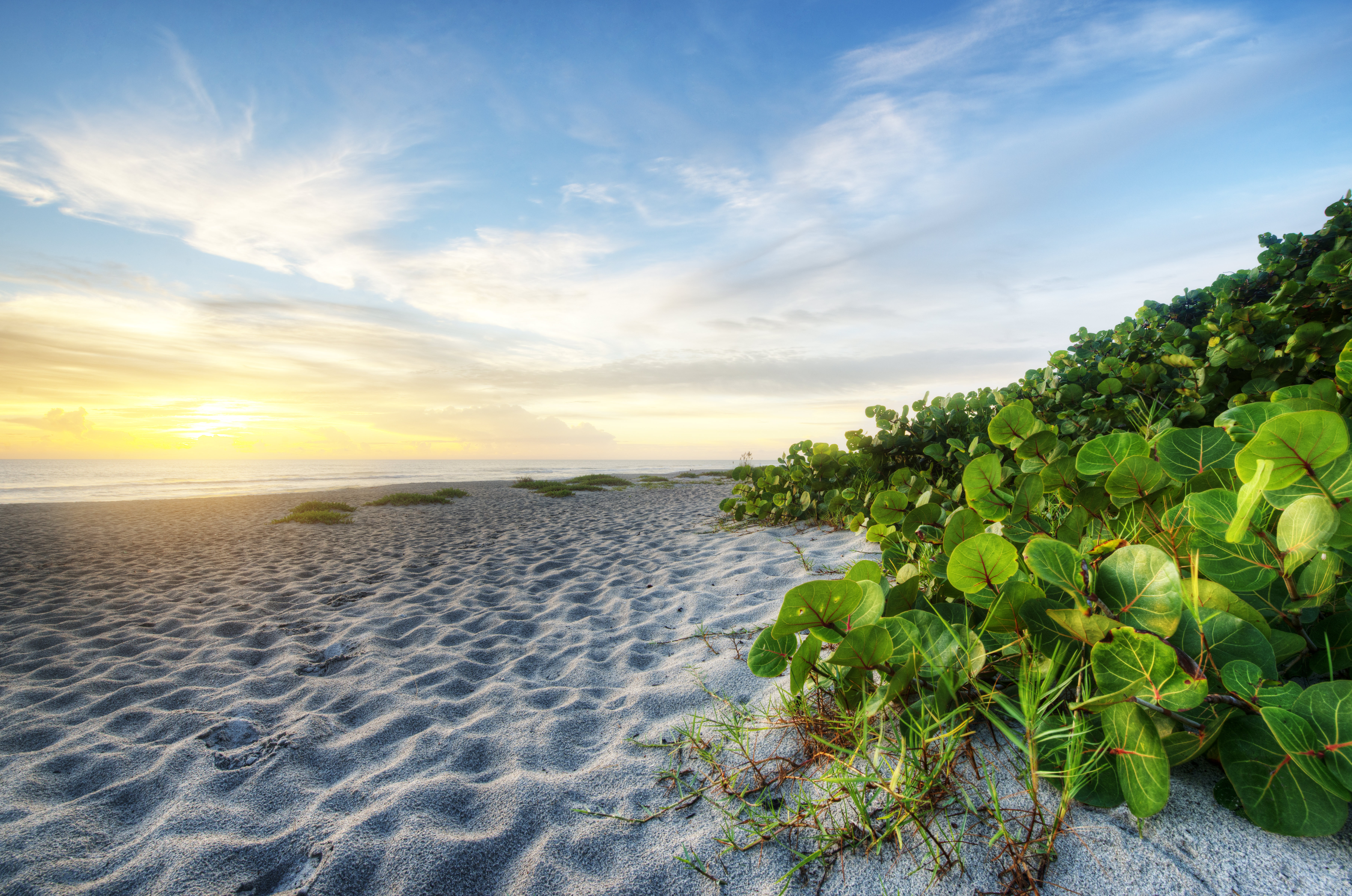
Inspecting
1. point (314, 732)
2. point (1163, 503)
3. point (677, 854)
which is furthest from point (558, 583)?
point (1163, 503)

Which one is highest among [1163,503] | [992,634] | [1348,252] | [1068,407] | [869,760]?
[1348,252]

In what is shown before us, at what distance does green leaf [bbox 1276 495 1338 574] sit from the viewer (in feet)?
2.67

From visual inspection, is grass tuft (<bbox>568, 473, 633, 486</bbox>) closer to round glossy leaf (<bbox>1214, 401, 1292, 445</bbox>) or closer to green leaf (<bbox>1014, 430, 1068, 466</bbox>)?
green leaf (<bbox>1014, 430, 1068, 466</bbox>)

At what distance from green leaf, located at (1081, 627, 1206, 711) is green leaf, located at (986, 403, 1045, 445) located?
64cm

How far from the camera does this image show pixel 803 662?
45.9 inches

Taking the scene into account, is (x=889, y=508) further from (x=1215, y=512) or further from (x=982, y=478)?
(x=1215, y=512)

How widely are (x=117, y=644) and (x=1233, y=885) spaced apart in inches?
185

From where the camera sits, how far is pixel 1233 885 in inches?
31.3

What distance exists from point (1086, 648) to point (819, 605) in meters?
0.50

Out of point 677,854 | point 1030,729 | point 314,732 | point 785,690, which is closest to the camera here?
point 1030,729

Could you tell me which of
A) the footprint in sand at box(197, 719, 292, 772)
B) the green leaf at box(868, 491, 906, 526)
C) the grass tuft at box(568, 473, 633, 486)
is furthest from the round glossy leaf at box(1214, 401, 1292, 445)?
the grass tuft at box(568, 473, 633, 486)

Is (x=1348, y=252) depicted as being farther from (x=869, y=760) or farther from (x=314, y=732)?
(x=314, y=732)

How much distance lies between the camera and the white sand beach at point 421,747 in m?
0.97

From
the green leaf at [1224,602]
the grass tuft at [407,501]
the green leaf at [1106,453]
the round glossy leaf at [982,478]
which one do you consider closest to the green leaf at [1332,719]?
the green leaf at [1224,602]
